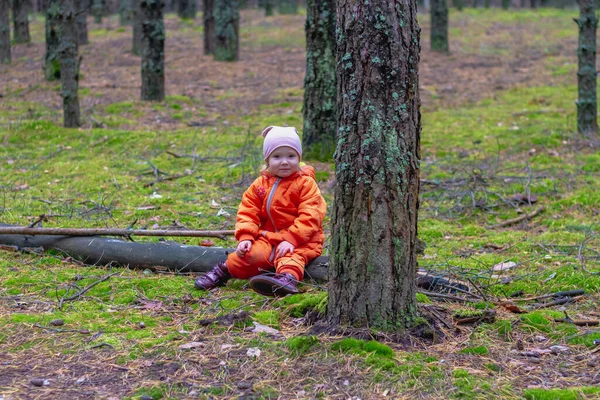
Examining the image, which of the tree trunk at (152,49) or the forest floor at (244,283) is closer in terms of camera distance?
the forest floor at (244,283)

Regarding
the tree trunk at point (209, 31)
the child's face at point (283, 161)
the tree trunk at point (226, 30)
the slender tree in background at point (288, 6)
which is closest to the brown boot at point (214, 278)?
the child's face at point (283, 161)

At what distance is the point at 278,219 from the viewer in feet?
16.3

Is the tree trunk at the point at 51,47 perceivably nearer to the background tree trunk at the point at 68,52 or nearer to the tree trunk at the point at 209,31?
the background tree trunk at the point at 68,52

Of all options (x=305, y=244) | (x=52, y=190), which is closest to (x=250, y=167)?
(x=52, y=190)

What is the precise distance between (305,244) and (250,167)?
392 centimetres

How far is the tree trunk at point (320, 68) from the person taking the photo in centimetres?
870

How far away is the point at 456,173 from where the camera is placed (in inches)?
343

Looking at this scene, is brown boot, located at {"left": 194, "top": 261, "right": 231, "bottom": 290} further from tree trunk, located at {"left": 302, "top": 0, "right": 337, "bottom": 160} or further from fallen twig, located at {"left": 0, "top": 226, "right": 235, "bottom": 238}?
tree trunk, located at {"left": 302, "top": 0, "right": 337, "bottom": 160}

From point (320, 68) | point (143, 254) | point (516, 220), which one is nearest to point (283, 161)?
point (143, 254)

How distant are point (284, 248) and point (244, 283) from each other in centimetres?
44

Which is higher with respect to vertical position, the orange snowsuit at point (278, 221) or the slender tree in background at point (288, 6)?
the slender tree in background at point (288, 6)

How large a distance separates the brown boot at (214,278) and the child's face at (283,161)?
2.71 feet

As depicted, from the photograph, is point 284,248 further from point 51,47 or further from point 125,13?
point 125,13

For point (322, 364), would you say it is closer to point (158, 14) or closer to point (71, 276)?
point (71, 276)
